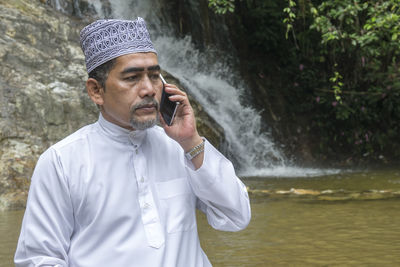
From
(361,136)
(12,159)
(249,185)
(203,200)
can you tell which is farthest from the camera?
(361,136)

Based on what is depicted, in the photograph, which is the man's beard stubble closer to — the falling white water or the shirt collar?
the shirt collar

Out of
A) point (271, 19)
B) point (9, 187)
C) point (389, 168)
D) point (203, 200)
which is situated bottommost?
point (389, 168)

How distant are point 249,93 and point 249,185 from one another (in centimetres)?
364

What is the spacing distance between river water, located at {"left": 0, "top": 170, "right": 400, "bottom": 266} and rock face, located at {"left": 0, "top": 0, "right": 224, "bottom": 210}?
93 centimetres

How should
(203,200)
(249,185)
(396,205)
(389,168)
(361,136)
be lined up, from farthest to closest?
1. (361,136)
2. (389,168)
3. (249,185)
4. (396,205)
5. (203,200)

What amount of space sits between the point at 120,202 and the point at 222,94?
31.2ft

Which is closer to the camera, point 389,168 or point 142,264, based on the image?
point 142,264

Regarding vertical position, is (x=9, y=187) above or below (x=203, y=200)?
below

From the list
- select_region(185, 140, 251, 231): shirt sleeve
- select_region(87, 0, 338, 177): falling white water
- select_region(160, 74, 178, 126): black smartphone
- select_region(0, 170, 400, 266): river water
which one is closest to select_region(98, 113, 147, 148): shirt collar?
select_region(160, 74, 178, 126): black smartphone

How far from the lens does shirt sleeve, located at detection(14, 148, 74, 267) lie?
2062 millimetres

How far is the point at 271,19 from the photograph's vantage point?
12.2 m

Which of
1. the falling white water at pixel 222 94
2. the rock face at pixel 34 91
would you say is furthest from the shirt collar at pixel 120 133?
the falling white water at pixel 222 94

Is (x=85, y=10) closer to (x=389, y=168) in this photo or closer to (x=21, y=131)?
(x=21, y=131)

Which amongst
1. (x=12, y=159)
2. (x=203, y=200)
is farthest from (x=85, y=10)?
(x=203, y=200)
